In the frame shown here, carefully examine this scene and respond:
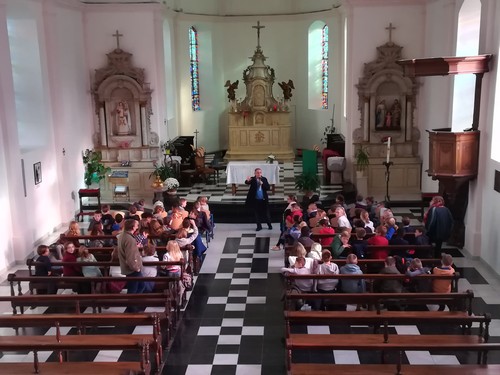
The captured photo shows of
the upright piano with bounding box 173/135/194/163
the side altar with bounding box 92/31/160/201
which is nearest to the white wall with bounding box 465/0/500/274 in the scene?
the side altar with bounding box 92/31/160/201

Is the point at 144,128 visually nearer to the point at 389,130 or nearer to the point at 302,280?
the point at 389,130

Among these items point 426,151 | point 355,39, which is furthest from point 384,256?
point 355,39

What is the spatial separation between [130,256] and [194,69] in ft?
53.9

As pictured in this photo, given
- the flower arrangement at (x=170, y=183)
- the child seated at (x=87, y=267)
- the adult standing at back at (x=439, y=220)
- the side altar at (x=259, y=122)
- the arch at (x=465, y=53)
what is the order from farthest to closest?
the side altar at (x=259, y=122) < the flower arrangement at (x=170, y=183) < the arch at (x=465, y=53) < the adult standing at back at (x=439, y=220) < the child seated at (x=87, y=267)

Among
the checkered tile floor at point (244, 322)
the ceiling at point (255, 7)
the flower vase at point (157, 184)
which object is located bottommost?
the checkered tile floor at point (244, 322)

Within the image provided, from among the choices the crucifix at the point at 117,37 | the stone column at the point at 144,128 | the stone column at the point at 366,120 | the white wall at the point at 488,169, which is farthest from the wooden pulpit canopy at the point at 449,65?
the crucifix at the point at 117,37

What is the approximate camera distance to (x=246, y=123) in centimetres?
2334

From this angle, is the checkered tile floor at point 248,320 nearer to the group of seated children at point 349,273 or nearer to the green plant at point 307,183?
the group of seated children at point 349,273

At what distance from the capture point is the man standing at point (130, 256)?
9.52 meters

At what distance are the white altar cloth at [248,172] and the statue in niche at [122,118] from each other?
3508 millimetres

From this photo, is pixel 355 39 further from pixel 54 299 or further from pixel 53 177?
pixel 54 299

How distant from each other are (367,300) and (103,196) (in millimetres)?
12000

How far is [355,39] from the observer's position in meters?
18.0

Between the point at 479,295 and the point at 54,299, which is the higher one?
the point at 54,299
